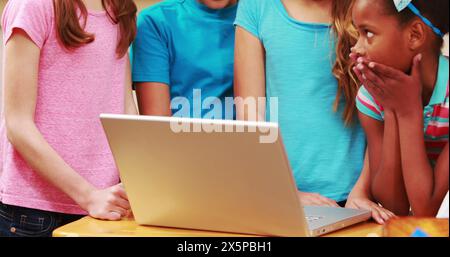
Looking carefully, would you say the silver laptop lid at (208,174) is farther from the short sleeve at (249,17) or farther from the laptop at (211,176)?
the short sleeve at (249,17)

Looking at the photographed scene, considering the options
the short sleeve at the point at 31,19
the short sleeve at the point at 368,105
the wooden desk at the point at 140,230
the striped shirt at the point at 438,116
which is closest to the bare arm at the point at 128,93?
the short sleeve at the point at 31,19

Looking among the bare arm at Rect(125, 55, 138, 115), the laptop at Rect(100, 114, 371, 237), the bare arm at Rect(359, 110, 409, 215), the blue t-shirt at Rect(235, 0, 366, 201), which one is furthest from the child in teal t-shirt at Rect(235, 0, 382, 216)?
the laptop at Rect(100, 114, 371, 237)

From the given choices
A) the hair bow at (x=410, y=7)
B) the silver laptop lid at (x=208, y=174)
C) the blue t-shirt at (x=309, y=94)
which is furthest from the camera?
the blue t-shirt at (x=309, y=94)

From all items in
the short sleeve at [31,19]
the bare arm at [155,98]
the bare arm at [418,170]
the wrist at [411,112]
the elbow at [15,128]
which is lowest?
the bare arm at [418,170]

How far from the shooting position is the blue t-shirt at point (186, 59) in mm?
1343

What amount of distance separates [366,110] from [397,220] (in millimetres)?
352

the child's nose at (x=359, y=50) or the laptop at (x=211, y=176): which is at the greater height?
the child's nose at (x=359, y=50)

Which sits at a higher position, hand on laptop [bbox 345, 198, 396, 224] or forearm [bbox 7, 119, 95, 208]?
forearm [bbox 7, 119, 95, 208]

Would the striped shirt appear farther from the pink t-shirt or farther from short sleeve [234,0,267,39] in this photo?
the pink t-shirt

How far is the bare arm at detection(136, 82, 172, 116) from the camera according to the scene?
134cm

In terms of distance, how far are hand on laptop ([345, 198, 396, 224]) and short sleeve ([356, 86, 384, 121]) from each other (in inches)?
5.6

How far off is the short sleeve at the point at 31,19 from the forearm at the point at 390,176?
1.88 feet

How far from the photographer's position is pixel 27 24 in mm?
1104

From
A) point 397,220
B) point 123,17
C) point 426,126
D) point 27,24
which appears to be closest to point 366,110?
point 426,126
